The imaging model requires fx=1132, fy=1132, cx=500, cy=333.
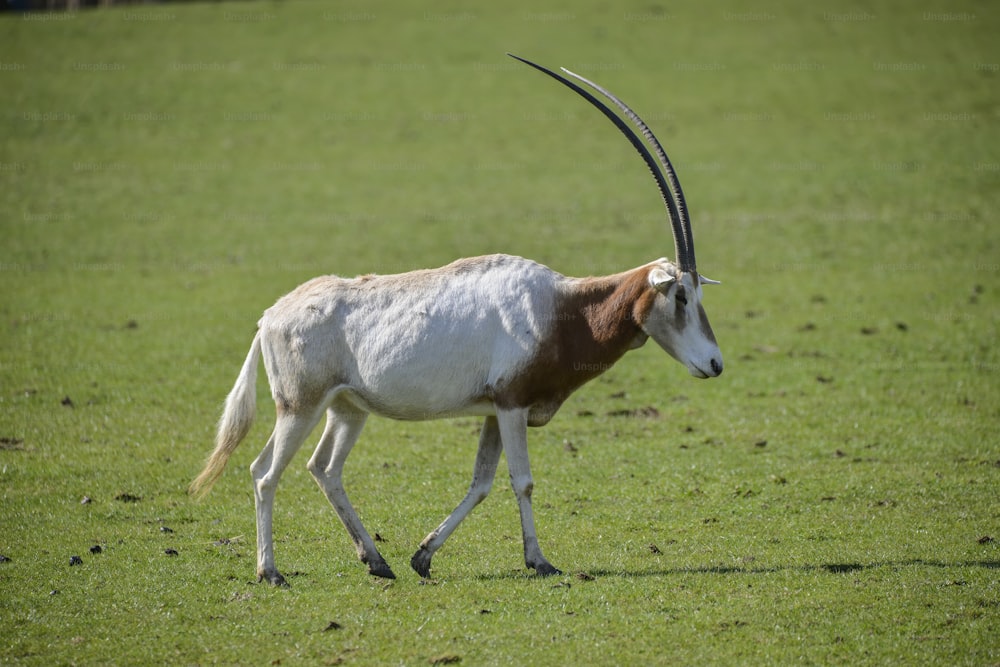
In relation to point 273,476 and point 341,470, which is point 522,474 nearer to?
point 341,470

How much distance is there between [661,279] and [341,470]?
3.15 m

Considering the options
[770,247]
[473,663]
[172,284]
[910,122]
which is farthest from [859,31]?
[473,663]

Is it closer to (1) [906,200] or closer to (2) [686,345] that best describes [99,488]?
(2) [686,345]

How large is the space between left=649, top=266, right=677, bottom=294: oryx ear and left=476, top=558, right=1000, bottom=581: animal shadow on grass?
2.32 metres

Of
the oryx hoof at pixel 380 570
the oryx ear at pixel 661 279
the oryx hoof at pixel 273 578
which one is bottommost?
the oryx hoof at pixel 273 578

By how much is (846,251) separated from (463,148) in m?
13.5

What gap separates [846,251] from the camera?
959 inches

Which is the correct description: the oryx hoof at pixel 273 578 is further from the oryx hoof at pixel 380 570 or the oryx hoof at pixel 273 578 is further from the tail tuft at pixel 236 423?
the tail tuft at pixel 236 423

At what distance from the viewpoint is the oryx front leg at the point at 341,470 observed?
9.39m

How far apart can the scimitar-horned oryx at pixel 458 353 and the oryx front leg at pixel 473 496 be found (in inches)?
0.5

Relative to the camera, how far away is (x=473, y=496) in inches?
373

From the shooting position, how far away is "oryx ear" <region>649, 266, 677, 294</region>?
917cm

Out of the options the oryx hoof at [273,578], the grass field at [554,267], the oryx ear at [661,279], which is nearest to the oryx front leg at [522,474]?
the grass field at [554,267]

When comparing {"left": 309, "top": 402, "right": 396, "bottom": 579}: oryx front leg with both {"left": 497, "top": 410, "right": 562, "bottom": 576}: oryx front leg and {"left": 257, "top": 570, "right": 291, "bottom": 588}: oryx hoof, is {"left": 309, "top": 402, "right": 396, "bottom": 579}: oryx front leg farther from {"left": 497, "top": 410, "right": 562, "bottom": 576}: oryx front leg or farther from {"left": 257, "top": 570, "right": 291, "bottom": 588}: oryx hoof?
{"left": 497, "top": 410, "right": 562, "bottom": 576}: oryx front leg
